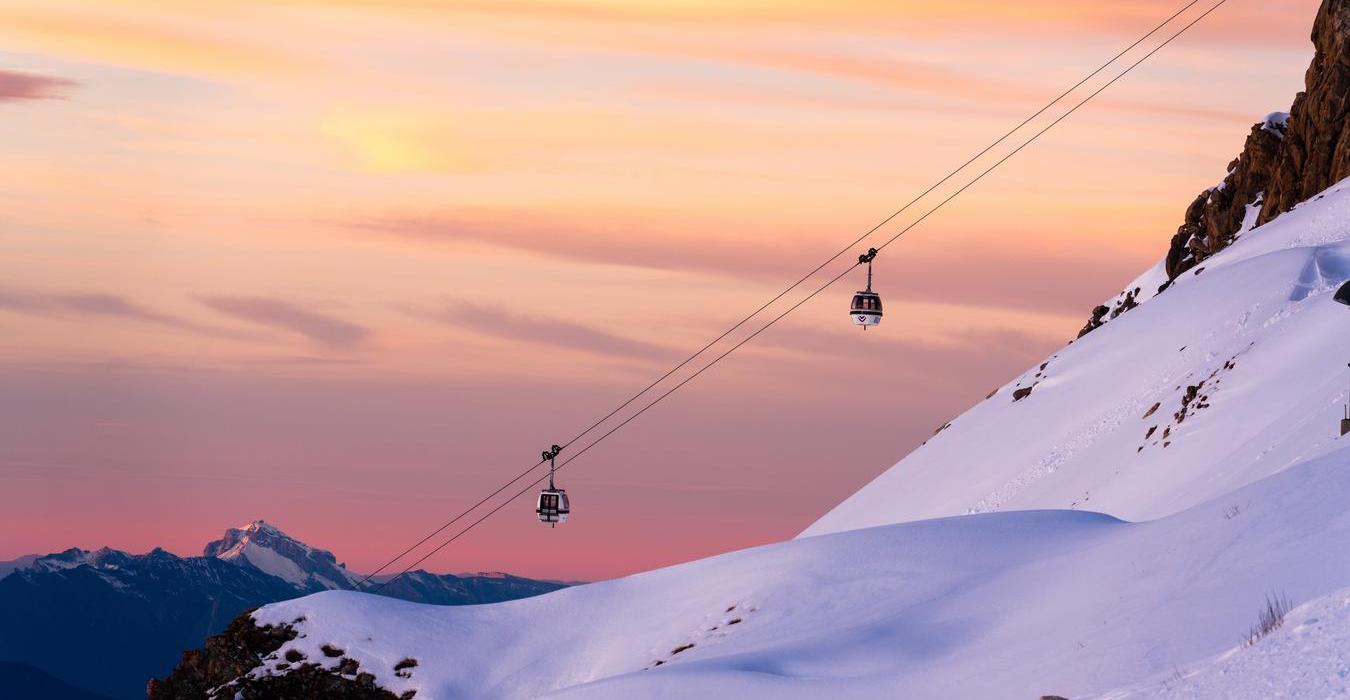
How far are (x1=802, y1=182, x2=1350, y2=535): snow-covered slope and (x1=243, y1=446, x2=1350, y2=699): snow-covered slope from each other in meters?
8.84

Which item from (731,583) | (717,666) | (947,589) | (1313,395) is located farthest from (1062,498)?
(717,666)

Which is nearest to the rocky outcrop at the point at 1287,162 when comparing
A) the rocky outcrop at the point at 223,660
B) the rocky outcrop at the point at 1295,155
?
the rocky outcrop at the point at 1295,155

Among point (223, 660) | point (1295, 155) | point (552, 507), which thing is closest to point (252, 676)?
point (223, 660)

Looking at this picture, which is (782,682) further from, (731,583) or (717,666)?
(731,583)

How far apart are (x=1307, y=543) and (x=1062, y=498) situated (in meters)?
31.3

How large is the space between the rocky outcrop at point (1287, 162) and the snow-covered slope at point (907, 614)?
4583cm

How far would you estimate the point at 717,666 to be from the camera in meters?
24.7

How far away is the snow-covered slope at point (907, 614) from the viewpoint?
19.6 meters

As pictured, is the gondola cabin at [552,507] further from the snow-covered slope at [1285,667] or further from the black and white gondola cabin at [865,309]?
the snow-covered slope at [1285,667]

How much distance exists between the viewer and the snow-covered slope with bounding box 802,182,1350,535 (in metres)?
42.0

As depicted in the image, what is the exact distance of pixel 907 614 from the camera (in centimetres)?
2722

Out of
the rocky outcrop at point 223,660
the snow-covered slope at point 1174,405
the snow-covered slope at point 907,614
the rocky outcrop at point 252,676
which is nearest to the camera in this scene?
the snow-covered slope at point 907,614

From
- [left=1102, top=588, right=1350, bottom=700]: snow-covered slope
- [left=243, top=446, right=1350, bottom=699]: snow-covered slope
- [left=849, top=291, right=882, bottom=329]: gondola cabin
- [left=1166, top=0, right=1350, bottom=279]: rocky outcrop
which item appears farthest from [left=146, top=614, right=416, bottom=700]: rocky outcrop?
[left=1166, top=0, right=1350, bottom=279]: rocky outcrop

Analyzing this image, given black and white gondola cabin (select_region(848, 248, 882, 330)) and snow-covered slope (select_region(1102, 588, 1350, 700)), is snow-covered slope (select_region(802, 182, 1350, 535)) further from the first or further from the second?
snow-covered slope (select_region(1102, 588, 1350, 700))
